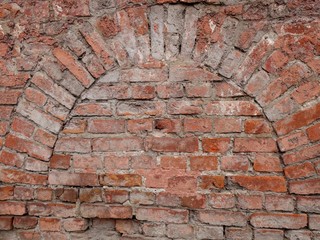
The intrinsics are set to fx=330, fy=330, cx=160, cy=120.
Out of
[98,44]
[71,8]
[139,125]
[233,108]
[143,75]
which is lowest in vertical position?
[139,125]

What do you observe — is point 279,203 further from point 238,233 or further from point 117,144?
point 117,144

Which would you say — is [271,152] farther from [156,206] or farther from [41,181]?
[41,181]

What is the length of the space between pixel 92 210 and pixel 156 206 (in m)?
0.40

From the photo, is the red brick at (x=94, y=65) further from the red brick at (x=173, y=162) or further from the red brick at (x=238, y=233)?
the red brick at (x=238, y=233)

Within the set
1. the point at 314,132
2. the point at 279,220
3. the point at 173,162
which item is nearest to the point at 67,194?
the point at 173,162

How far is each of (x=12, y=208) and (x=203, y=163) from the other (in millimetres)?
1222

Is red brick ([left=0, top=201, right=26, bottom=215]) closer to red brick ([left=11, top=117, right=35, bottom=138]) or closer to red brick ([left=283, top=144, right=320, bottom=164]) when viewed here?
red brick ([left=11, top=117, right=35, bottom=138])

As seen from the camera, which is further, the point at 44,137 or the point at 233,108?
the point at 44,137

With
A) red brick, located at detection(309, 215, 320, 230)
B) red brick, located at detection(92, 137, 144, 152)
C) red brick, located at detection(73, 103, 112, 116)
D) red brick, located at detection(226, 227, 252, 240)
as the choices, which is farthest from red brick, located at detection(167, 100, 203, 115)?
red brick, located at detection(309, 215, 320, 230)

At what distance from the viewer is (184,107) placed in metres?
1.95

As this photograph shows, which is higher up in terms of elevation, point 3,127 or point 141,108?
point 141,108

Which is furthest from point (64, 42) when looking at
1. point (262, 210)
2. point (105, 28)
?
point (262, 210)

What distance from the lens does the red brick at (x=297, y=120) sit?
1771 millimetres

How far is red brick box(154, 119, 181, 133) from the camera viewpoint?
6.42 ft
